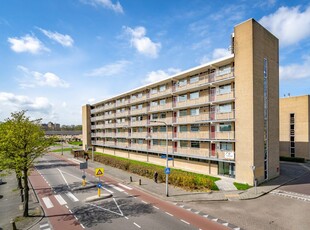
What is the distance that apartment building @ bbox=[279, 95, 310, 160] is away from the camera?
41.9 metres

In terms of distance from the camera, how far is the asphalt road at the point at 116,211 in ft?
49.2

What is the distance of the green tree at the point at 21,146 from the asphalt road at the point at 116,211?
2135mm

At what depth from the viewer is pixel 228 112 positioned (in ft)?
88.0

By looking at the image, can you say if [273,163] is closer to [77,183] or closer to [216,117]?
[216,117]

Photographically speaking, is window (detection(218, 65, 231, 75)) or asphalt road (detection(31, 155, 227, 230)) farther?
window (detection(218, 65, 231, 75))

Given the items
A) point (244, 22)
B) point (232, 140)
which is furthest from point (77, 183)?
point (244, 22)

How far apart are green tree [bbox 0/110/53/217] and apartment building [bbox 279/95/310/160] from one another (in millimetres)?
46433

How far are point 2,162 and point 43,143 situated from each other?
3265 mm

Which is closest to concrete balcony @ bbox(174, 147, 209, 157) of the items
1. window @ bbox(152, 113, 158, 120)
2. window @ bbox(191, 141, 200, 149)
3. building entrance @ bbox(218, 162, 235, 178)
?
window @ bbox(191, 141, 200, 149)

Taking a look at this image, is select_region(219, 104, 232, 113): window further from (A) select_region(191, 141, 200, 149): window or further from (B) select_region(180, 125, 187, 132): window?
(B) select_region(180, 125, 187, 132): window

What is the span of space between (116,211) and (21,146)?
9543 millimetres

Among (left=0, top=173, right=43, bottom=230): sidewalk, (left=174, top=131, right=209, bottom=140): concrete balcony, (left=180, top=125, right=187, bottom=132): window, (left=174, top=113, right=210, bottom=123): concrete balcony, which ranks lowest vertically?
(left=0, top=173, right=43, bottom=230): sidewalk

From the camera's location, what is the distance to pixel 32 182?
29.1 m

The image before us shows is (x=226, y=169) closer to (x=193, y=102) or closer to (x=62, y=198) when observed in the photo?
(x=193, y=102)
